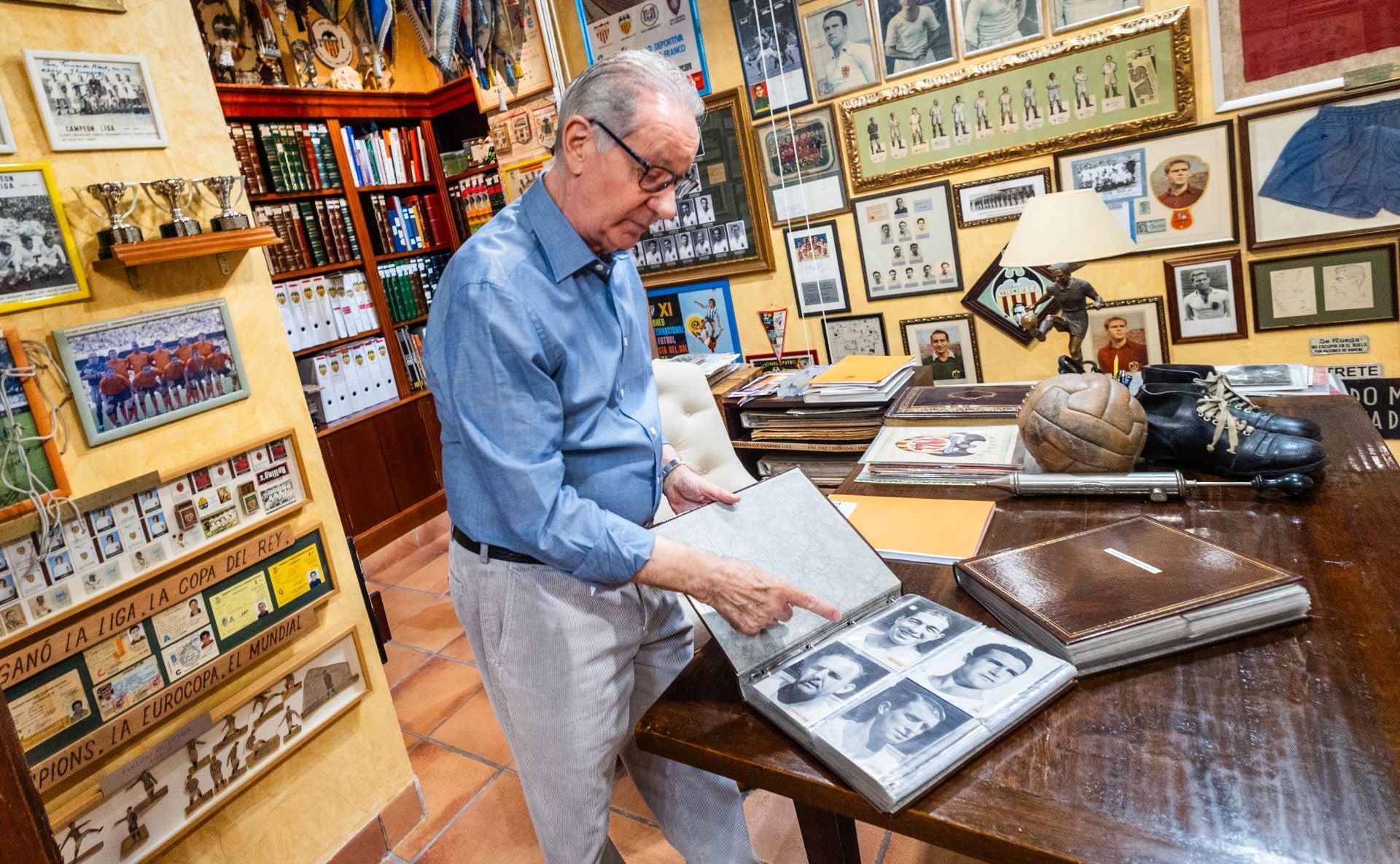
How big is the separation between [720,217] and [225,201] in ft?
7.01

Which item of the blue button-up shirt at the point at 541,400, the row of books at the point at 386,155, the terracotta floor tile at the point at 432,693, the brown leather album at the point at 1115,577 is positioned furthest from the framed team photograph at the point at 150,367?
the row of books at the point at 386,155

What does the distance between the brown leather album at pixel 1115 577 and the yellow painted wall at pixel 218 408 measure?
158 cm

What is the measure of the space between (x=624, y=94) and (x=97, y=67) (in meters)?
1.16

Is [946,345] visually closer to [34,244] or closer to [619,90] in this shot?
[619,90]

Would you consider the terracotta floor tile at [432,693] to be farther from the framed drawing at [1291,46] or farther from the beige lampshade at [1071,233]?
the framed drawing at [1291,46]

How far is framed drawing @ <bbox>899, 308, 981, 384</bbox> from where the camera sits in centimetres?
313

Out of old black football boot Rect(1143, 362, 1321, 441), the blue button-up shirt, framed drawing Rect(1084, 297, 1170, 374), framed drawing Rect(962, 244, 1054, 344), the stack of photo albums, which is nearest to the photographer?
the stack of photo albums

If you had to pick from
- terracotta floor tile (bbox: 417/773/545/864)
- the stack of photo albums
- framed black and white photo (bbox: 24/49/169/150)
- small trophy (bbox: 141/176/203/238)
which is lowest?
terracotta floor tile (bbox: 417/773/545/864)

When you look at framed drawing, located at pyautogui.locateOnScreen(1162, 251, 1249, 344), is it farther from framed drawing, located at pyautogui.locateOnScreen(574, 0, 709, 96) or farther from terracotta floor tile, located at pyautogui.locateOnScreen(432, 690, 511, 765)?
terracotta floor tile, located at pyautogui.locateOnScreen(432, 690, 511, 765)

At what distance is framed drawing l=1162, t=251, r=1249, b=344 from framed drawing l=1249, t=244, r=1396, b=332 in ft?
0.16

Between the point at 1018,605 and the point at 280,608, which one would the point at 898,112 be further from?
the point at 280,608

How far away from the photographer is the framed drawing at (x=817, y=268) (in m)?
3.29

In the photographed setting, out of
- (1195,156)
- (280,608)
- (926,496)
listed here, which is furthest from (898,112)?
(280,608)

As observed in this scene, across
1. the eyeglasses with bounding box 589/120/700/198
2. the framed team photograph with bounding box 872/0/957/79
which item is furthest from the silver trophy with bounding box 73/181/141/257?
the framed team photograph with bounding box 872/0/957/79
